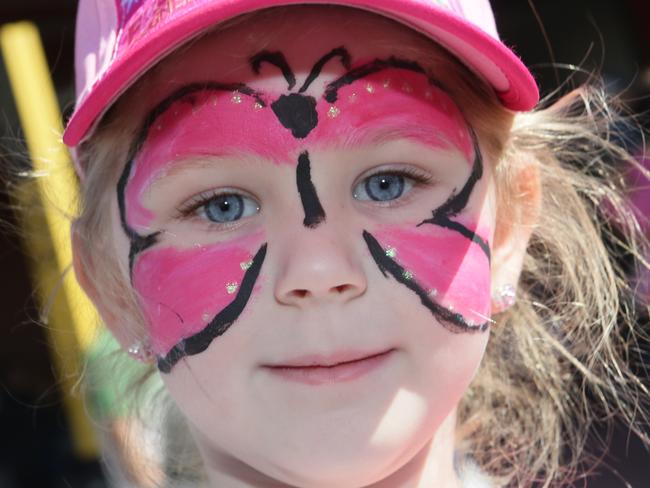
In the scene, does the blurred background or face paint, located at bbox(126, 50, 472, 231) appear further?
the blurred background

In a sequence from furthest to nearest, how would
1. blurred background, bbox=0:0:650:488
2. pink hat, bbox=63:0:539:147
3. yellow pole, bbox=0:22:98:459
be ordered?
blurred background, bbox=0:0:650:488
yellow pole, bbox=0:22:98:459
pink hat, bbox=63:0:539:147

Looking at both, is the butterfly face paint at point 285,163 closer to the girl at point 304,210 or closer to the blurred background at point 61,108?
the girl at point 304,210

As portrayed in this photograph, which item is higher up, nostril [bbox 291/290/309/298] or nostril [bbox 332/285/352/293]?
nostril [bbox 332/285/352/293]

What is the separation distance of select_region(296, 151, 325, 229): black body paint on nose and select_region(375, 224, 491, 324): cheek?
0.09 meters

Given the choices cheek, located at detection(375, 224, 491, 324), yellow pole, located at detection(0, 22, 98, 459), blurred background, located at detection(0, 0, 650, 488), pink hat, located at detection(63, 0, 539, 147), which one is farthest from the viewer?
blurred background, located at detection(0, 0, 650, 488)

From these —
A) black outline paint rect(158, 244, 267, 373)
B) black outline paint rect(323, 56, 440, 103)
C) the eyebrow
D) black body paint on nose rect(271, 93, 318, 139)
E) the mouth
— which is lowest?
the mouth

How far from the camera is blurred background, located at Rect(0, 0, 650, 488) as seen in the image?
11.7ft

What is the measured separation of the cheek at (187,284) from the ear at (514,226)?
1.51 ft

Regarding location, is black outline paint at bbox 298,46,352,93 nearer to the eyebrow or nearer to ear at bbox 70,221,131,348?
the eyebrow

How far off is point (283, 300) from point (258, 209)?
0.47 feet

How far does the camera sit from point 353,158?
4.60 ft

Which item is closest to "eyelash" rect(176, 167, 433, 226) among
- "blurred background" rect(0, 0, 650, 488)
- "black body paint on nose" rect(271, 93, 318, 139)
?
"black body paint on nose" rect(271, 93, 318, 139)

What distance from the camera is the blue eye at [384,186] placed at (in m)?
1.44

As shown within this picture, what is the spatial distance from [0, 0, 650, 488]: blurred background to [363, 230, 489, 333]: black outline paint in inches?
71.6
